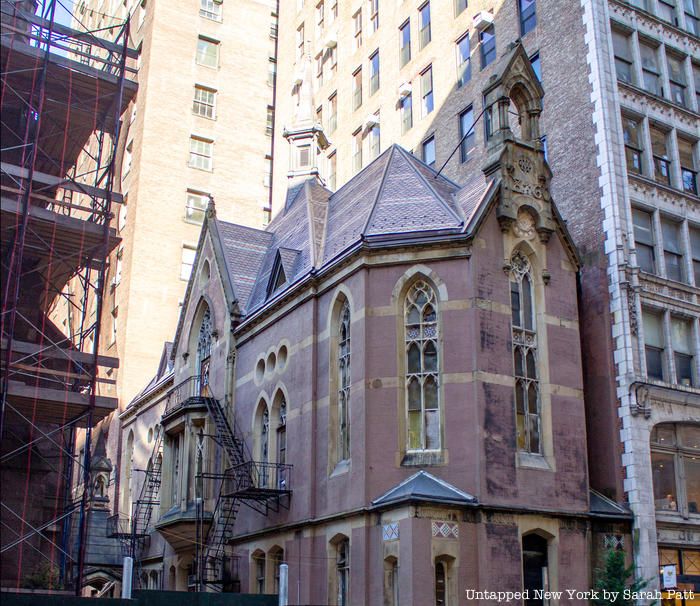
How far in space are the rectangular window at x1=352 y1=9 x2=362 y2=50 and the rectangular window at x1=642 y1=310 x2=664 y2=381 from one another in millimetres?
25348

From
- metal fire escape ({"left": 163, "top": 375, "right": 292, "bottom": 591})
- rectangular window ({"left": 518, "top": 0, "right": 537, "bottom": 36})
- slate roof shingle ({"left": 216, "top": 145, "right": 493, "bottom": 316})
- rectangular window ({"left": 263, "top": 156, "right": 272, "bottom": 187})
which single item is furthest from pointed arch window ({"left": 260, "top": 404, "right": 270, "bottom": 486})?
rectangular window ({"left": 263, "top": 156, "right": 272, "bottom": 187})

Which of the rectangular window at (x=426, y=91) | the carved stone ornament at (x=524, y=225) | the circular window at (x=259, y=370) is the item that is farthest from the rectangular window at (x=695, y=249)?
the circular window at (x=259, y=370)

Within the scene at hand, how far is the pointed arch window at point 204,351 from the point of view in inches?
1501

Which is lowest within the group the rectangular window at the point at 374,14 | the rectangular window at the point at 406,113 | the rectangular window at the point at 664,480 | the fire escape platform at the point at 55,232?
the rectangular window at the point at 664,480

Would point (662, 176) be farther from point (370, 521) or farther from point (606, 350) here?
point (370, 521)

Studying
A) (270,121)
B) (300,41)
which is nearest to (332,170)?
(300,41)

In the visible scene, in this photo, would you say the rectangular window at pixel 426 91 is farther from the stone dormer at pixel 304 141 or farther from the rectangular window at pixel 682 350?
the rectangular window at pixel 682 350

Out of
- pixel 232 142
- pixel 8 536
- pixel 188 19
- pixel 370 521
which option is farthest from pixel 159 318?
pixel 370 521

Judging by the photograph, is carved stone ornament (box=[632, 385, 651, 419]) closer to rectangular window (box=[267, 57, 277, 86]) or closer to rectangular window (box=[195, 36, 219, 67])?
rectangular window (box=[195, 36, 219, 67])

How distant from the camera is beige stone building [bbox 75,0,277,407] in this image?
181 ft

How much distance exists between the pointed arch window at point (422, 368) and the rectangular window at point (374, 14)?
82.2 ft

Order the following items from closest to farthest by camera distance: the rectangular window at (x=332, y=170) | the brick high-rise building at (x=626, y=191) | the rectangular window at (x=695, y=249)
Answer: the brick high-rise building at (x=626, y=191), the rectangular window at (x=695, y=249), the rectangular window at (x=332, y=170)

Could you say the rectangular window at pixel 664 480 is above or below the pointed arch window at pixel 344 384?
below

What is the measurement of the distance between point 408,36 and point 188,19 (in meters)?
21.9
